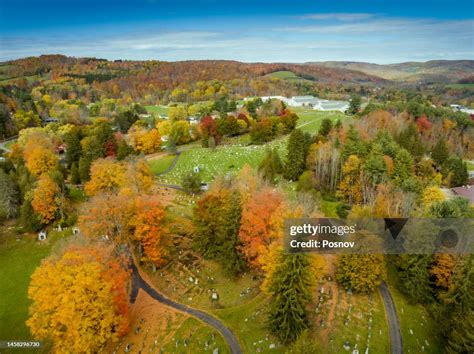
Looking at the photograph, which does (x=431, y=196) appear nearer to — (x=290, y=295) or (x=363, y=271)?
(x=363, y=271)

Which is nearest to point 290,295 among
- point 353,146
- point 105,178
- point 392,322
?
point 392,322

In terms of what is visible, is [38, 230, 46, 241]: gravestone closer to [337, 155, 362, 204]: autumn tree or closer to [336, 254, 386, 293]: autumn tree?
[336, 254, 386, 293]: autumn tree

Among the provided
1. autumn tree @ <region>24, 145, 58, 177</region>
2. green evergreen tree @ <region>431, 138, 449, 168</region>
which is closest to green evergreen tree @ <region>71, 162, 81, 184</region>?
autumn tree @ <region>24, 145, 58, 177</region>

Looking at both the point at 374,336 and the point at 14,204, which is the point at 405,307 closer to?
the point at 374,336

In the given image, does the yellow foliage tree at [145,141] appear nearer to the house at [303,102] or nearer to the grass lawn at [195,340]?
the grass lawn at [195,340]

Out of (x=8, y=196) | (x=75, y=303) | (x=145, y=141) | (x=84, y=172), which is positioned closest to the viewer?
(x=75, y=303)
